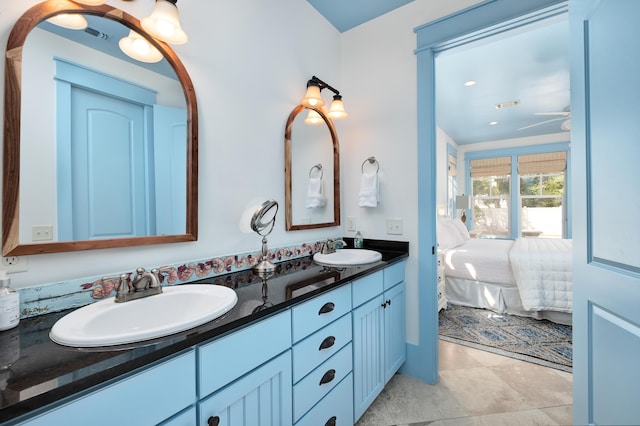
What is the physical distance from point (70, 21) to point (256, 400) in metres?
1.41

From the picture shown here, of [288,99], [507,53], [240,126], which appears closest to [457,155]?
[507,53]

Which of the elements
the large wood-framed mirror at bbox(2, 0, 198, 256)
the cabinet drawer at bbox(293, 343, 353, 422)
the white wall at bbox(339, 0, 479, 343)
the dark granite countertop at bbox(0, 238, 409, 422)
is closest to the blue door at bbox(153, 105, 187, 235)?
the large wood-framed mirror at bbox(2, 0, 198, 256)

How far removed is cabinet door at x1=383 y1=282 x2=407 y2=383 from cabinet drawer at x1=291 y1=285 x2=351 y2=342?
0.48m

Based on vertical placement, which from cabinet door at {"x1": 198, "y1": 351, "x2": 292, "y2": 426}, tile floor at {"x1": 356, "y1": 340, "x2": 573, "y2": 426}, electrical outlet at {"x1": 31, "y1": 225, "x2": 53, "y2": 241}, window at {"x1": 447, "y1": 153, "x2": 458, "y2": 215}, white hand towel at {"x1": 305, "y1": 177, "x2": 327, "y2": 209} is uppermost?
window at {"x1": 447, "y1": 153, "x2": 458, "y2": 215}

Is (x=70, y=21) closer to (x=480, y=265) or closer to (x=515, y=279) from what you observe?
(x=480, y=265)

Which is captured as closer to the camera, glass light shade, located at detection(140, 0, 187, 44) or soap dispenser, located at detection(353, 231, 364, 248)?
glass light shade, located at detection(140, 0, 187, 44)

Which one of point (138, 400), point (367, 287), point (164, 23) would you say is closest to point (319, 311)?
point (367, 287)

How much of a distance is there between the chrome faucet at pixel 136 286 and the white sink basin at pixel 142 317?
2cm

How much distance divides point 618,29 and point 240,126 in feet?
4.82

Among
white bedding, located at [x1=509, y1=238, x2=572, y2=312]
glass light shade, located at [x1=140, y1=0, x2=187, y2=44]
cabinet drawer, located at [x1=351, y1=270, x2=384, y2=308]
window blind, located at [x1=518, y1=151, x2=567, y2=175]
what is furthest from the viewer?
window blind, located at [x1=518, y1=151, x2=567, y2=175]

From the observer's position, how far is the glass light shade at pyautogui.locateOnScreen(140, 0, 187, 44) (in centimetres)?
102

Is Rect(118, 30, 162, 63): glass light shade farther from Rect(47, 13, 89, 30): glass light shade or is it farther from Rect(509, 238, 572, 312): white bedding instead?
Rect(509, 238, 572, 312): white bedding

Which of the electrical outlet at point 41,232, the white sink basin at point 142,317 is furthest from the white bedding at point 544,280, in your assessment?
the electrical outlet at point 41,232

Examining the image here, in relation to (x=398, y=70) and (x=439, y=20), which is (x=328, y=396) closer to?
(x=398, y=70)
